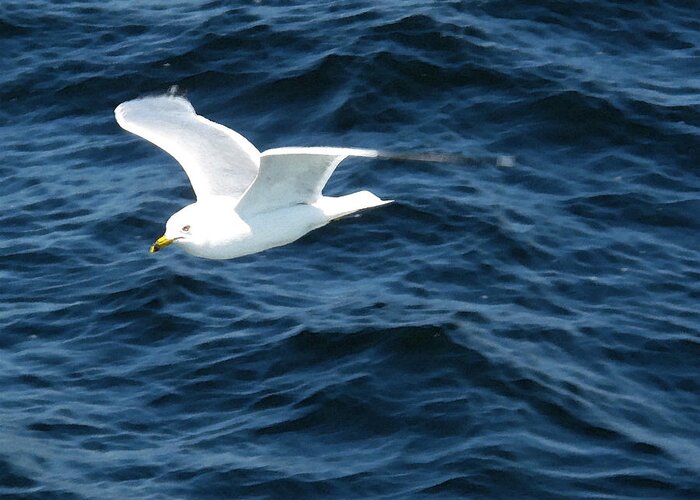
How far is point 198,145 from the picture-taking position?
12961 millimetres

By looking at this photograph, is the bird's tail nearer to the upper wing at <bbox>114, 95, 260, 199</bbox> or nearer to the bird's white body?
the bird's white body

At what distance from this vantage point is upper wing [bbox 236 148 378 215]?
11.1 meters

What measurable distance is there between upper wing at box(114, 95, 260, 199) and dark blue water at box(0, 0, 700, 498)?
1.68 m

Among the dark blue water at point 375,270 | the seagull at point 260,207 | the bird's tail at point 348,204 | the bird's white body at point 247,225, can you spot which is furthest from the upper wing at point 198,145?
the dark blue water at point 375,270

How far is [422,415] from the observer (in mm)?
12523

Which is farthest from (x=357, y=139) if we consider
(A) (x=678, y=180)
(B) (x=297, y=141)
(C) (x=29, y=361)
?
(C) (x=29, y=361)

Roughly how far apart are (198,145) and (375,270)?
7.93 feet

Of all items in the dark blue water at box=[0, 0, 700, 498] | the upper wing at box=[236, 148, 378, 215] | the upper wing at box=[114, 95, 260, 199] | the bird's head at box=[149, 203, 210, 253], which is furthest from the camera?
the upper wing at box=[114, 95, 260, 199]

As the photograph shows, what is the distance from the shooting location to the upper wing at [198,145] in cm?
1251

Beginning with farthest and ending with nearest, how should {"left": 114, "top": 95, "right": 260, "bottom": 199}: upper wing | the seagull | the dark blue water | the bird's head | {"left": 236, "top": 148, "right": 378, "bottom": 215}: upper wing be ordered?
{"left": 114, "top": 95, "right": 260, "bottom": 199}: upper wing → the dark blue water → the bird's head → the seagull → {"left": 236, "top": 148, "right": 378, "bottom": 215}: upper wing

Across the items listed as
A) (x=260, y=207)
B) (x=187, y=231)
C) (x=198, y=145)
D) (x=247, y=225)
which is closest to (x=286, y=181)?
(x=260, y=207)

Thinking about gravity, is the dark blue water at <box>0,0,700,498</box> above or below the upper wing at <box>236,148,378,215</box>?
below

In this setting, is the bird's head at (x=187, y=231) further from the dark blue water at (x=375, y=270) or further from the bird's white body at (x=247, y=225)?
the dark blue water at (x=375, y=270)

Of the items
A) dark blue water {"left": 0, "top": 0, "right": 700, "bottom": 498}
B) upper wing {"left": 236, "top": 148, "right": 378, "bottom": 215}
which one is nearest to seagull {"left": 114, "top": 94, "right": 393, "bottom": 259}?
upper wing {"left": 236, "top": 148, "right": 378, "bottom": 215}
